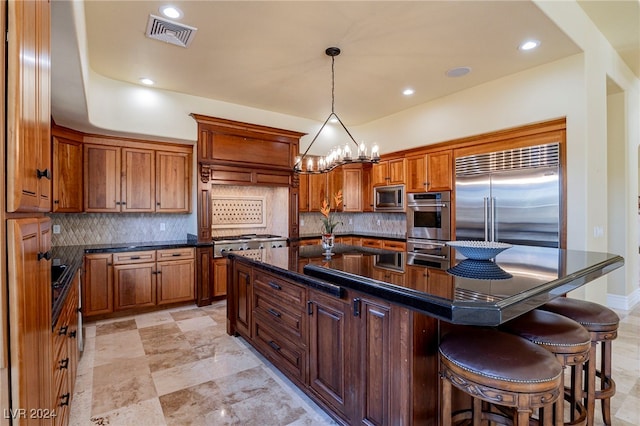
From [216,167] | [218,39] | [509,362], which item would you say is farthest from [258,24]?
[509,362]

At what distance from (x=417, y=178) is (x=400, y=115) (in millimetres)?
1146

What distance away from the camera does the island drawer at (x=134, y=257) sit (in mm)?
4033

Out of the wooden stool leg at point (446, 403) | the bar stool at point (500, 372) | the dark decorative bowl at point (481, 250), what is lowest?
the wooden stool leg at point (446, 403)

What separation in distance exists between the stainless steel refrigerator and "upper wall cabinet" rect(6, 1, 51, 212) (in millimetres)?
4351

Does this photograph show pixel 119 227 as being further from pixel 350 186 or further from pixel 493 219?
pixel 493 219

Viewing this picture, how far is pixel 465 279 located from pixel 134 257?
4.04 metres

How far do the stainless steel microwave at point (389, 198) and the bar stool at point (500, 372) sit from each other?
4.06 metres

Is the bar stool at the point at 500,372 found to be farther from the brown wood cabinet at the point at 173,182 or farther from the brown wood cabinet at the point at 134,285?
the brown wood cabinet at the point at 173,182

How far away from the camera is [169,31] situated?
2.90 meters

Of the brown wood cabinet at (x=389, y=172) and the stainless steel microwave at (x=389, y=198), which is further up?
the brown wood cabinet at (x=389, y=172)

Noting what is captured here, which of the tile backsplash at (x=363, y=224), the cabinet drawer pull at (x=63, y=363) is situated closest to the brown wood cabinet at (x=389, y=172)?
the tile backsplash at (x=363, y=224)

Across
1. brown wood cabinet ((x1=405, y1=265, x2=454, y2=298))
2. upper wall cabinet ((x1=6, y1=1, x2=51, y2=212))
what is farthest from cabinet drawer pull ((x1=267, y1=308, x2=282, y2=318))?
upper wall cabinet ((x1=6, y1=1, x2=51, y2=212))

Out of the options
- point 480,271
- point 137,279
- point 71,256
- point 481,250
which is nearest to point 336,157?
point 481,250

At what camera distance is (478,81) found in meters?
4.11
